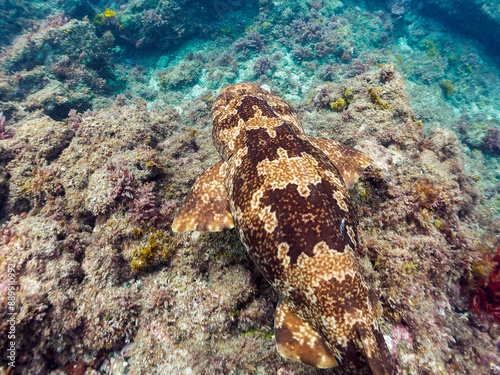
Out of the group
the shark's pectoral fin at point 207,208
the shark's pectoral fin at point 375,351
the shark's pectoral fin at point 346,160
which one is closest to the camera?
the shark's pectoral fin at point 375,351

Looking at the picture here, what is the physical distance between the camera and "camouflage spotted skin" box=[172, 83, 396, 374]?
7.84 feet

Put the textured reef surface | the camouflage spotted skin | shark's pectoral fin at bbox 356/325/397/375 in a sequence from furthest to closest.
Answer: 1. the textured reef surface
2. the camouflage spotted skin
3. shark's pectoral fin at bbox 356/325/397/375

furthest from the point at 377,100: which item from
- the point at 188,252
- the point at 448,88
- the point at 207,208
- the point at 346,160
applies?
the point at 448,88

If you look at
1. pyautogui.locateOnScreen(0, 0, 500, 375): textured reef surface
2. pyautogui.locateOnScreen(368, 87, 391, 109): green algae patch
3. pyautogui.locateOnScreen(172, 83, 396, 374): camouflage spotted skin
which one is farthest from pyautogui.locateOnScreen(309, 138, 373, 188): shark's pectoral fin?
pyautogui.locateOnScreen(368, 87, 391, 109): green algae patch

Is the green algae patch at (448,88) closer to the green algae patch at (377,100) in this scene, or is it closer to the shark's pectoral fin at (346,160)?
the green algae patch at (377,100)

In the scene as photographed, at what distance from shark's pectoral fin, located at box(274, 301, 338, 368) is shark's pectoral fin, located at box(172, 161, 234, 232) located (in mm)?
1494

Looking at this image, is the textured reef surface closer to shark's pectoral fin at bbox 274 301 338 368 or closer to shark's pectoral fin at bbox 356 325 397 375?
shark's pectoral fin at bbox 274 301 338 368

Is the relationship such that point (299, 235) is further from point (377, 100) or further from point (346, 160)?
point (377, 100)

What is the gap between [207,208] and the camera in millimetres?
3705

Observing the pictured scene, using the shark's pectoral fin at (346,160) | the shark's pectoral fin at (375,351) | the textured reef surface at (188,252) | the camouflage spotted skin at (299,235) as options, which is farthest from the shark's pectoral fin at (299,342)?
the shark's pectoral fin at (346,160)

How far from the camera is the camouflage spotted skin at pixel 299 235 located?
239cm

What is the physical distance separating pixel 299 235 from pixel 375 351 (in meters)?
1.31

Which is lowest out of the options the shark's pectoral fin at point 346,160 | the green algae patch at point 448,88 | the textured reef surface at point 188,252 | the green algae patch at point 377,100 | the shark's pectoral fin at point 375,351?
the green algae patch at point 448,88

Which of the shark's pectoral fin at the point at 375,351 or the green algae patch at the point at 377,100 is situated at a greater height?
A: the green algae patch at the point at 377,100
